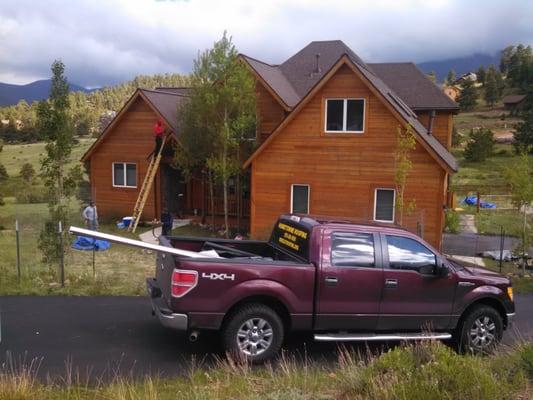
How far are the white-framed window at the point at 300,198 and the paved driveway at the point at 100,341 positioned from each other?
11.4m

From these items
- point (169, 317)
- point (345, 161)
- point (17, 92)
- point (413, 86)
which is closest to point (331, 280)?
point (169, 317)

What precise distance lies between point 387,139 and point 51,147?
1182cm

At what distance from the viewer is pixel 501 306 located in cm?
809

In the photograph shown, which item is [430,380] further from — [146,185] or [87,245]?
[146,185]

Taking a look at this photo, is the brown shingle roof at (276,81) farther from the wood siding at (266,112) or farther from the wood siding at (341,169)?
the wood siding at (341,169)

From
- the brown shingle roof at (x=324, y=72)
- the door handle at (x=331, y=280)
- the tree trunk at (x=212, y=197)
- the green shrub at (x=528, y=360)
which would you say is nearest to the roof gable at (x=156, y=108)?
the tree trunk at (x=212, y=197)

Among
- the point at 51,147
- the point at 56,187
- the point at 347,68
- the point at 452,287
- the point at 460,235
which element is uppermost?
the point at 347,68

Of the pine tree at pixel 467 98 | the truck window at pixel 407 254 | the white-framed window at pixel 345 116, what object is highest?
the pine tree at pixel 467 98

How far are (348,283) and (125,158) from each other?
20.5 meters

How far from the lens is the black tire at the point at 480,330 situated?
789 cm

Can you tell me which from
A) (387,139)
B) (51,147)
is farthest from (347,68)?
(51,147)

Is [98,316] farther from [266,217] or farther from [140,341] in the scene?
[266,217]

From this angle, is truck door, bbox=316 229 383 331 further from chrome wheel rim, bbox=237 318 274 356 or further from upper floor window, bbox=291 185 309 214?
upper floor window, bbox=291 185 309 214

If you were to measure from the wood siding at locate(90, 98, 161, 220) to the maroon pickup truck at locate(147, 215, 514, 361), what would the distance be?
1795 cm
